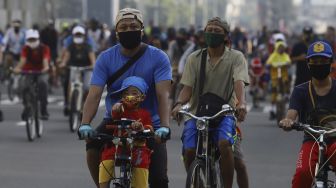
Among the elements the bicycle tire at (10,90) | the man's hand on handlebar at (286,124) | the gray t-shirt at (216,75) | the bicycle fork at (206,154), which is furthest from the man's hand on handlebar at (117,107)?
the bicycle tire at (10,90)

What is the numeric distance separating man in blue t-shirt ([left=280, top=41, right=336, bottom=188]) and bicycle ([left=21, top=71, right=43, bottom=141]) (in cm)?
1000

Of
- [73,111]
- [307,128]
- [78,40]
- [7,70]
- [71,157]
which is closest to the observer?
[307,128]

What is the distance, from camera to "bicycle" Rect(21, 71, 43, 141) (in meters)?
19.4

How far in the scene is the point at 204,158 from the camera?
34.3 ft

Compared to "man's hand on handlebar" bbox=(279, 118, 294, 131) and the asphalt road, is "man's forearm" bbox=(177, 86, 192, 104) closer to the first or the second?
"man's hand on handlebar" bbox=(279, 118, 294, 131)

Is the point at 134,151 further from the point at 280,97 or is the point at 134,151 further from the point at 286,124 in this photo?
the point at 280,97

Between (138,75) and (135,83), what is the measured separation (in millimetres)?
334

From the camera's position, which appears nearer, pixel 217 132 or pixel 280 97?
pixel 217 132

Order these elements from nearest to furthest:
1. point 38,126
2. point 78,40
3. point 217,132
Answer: point 217,132 < point 38,126 < point 78,40

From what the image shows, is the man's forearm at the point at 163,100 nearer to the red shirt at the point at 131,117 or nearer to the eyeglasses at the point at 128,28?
the red shirt at the point at 131,117

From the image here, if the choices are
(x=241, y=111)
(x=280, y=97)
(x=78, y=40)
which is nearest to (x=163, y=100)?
(x=241, y=111)

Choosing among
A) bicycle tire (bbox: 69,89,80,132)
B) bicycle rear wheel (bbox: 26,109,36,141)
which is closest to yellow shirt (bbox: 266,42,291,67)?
bicycle tire (bbox: 69,89,80,132)

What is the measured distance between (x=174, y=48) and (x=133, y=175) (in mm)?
15473

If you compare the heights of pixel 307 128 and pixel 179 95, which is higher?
pixel 307 128
